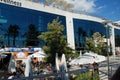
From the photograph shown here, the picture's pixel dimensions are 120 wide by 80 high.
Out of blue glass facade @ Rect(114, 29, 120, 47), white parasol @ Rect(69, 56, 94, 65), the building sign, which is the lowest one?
white parasol @ Rect(69, 56, 94, 65)

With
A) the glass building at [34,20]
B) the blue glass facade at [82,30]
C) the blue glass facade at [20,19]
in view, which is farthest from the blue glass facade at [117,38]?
the blue glass facade at [20,19]

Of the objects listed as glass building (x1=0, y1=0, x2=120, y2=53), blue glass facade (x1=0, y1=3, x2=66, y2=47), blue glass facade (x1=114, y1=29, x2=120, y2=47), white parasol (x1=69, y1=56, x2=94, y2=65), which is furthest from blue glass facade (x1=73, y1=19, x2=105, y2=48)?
white parasol (x1=69, y1=56, x2=94, y2=65)

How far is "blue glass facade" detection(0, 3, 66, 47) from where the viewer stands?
37.4 meters

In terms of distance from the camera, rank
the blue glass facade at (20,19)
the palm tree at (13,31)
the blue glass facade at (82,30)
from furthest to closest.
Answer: the blue glass facade at (82,30)
the palm tree at (13,31)
the blue glass facade at (20,19)

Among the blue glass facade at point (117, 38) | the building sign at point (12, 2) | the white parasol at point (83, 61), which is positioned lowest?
the white parasol at point (83, 61)

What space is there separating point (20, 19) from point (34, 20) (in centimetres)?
322

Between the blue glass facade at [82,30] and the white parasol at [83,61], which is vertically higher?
the blue glass facade at [82,30]

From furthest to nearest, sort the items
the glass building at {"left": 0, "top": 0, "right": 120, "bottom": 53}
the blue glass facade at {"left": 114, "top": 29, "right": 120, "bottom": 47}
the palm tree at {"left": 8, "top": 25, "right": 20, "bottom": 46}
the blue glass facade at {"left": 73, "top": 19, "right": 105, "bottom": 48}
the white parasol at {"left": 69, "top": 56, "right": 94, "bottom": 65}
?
the blue glass facade at {"left": 114, "top": 29, "right": 120, "bottom": 47} < the blue glass facade at {"left": 73, "top": 19, "right": 105, "bottom": 48} < the glass building at {"left": 0, "top": 0, "right": 120, "bottom": 53} < the palm tree at {"left": 8, "top": 25, "right": 20, "bottom": 46} < the white parasol at {"left": 69, "top": 56, "right": 94, "bottom": 65}

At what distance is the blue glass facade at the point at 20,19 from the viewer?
37.4 meters

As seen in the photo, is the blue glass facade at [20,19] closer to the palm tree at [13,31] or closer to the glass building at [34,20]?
the glass building at [34,20]

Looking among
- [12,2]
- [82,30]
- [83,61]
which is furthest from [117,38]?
[83,61]

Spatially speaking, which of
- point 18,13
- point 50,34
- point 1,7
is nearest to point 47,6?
point 18,13

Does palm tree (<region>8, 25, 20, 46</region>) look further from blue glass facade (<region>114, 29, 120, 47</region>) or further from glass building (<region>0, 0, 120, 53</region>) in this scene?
blue glass facade (<region>114, 29, 120, 47</region>)

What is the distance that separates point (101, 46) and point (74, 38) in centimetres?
559
